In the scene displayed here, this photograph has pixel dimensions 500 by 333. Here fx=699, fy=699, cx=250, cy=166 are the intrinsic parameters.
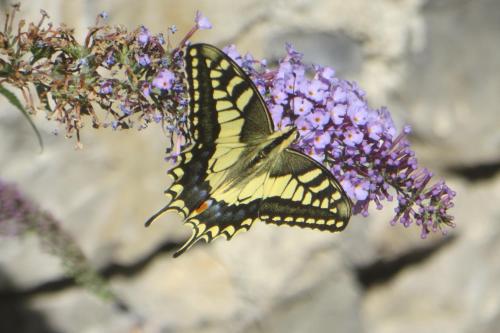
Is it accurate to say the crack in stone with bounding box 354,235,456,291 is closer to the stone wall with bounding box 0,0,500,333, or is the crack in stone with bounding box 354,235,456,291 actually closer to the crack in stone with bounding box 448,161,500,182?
the stone wall with bounding box 0,0,500,333

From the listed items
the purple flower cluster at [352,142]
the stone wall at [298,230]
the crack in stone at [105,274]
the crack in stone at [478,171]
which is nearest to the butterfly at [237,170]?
the purple flower cluster at [352,142]

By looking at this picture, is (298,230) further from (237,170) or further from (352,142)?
(352,142)

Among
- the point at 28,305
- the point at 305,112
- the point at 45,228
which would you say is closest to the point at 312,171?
the point at 305,112

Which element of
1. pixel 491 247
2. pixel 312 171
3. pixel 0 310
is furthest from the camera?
pixel 491 247

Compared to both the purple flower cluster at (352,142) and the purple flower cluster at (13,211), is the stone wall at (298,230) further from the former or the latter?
the purple flower cluster at (352,142)

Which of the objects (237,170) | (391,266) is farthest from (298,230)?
(237,170)

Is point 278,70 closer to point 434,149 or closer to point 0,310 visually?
point 434,149

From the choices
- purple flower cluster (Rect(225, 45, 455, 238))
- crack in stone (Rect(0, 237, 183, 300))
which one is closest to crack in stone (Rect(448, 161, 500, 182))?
crack in stone (Rect(0, 237, 183, 300))
